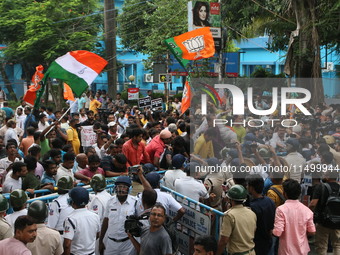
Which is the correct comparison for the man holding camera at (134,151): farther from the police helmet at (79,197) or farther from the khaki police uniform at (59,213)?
the police helmet at (79,197)

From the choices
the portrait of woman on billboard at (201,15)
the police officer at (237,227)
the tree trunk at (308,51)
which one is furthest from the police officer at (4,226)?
the tree trunk at (308,51)

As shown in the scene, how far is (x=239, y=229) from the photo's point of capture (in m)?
5.12

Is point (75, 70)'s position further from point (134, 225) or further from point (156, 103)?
point (156, 103)

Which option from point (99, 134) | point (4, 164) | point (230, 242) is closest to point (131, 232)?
point (230, 242)

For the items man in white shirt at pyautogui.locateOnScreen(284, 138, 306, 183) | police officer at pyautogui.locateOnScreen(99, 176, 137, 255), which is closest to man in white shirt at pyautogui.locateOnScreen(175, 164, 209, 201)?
police officer at pyautogui.locateOnScreen(99, 176, 137, 255)

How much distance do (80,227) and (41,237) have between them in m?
0.56

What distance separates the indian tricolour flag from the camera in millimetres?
9992

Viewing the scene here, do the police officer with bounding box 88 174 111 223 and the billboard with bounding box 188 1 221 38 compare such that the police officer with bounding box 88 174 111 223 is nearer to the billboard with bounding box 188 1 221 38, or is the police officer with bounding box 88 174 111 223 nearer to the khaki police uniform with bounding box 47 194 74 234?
the khaki police uniform with bounding box 47 194 74 234

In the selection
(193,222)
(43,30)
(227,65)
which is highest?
(43,30)

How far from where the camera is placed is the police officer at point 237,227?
5.07 meters

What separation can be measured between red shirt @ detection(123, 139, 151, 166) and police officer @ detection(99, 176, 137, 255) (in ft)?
9.60

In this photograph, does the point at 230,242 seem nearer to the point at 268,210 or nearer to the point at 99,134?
the point at 268,210

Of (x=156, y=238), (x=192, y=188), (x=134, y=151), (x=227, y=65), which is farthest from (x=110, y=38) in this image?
(x=156, y=238)

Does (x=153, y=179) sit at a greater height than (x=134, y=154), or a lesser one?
greater
